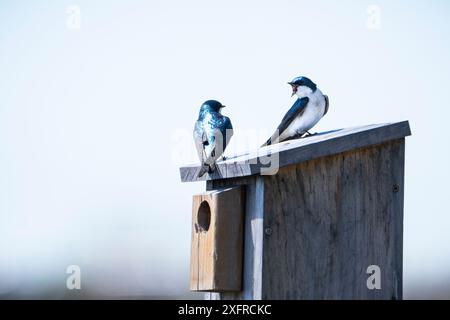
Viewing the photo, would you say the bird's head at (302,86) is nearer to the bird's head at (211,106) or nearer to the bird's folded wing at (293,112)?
the bird's folded wing at (293,112)

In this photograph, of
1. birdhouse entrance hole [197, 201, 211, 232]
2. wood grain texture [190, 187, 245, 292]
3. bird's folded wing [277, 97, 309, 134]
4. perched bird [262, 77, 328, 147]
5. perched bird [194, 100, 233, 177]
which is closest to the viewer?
wood grain texture [190, 187, 245, 292]

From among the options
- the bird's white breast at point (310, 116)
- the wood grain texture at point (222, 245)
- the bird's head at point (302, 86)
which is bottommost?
the wood grain texture at point (222, 245)

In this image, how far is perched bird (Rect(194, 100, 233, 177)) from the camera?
18.5ft

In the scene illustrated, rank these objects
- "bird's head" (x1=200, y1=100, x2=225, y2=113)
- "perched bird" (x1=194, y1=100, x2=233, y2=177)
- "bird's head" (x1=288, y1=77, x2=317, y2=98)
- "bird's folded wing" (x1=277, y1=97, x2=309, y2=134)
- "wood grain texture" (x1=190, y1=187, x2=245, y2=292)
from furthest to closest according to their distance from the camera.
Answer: "bird's head" (x1=288, y1=77, x2=317, y2=98) < "bird's head" (x1=200, y1=100, x2=225, y2=113) < "bird's folded wing" (x1=277, y1=97, x2=309, y2=134) < "perched bird" (x1=194, y1=100, x2=233, y2=177) < "wood grain texture" (x1=190, y1=187, x2=245, y2=292)

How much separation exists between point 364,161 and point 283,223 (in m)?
0.58

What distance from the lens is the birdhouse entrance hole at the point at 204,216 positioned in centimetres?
535

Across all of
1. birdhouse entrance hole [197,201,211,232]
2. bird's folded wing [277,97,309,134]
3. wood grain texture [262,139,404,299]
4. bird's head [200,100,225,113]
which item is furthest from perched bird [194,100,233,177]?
wood grain texture [262,139,404,299]

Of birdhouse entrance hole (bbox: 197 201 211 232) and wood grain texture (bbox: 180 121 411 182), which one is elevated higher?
wood grain texture (bbox: 180 121 411 182)

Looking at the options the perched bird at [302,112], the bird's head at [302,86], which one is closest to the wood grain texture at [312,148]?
the perched bird at [302,112]

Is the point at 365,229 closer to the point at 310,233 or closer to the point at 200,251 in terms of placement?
the point at 310,233

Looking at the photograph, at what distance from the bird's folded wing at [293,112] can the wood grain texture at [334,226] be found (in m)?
1.17

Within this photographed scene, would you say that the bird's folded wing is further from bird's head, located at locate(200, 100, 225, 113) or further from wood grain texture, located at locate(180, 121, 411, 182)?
wood grain texture, located at locate(180, 121, 411, 182)

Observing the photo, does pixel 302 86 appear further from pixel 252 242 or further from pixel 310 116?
pixel 252 242
